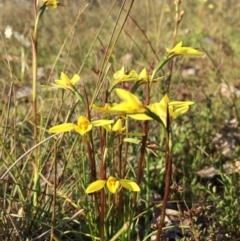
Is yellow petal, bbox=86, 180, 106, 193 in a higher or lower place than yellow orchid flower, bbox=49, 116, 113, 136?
lower

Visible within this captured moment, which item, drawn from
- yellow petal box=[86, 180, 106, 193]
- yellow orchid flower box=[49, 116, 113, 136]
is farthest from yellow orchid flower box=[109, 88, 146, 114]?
yellow petal box=[86, 180, 106, 193]

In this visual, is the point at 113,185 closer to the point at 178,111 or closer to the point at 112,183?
the point at 112,183

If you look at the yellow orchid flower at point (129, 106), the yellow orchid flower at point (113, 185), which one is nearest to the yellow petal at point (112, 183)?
the yellow orchid flower at point (113, 185)

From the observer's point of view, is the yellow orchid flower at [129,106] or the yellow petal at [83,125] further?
the yellow petal at [83,125]

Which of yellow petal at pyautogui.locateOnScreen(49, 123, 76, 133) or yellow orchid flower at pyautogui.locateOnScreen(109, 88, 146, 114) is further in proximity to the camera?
yellow petal at pyautogui.locateOnScreen(49, 123, 76, 133)

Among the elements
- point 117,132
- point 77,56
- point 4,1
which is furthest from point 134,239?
point 4,1

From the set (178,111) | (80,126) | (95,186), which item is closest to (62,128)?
(80,126)

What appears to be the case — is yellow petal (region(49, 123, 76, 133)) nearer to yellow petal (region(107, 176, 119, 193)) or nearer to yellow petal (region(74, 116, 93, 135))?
yellow petal (region(74, 116, 93, 135))

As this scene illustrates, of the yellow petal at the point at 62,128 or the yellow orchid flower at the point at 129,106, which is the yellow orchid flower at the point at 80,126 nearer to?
the yellow petal at the point at 62,128

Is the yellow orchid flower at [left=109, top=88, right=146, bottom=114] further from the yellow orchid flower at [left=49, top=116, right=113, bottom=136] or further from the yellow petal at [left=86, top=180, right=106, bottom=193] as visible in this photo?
the yellow petal at [left=86, top=180, right=106, bottom=193]

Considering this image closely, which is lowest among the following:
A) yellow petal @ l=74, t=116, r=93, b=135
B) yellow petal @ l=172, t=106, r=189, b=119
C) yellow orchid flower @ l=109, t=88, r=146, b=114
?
yellow petal @ l=74, t=116, r=93, b=135

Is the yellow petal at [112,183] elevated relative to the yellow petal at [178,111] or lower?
lower

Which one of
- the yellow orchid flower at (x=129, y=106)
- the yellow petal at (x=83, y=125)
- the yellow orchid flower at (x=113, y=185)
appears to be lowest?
the yellow orchid flower at (x=113, y=185)
